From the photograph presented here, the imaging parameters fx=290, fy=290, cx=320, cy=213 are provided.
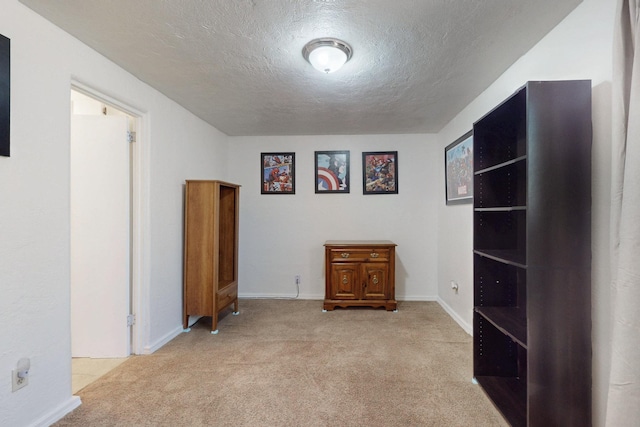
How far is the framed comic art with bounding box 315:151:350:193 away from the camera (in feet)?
13.3

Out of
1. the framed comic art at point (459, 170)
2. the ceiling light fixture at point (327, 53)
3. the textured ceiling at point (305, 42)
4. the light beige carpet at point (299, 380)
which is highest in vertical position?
the textured ceiling at point (305, 42)

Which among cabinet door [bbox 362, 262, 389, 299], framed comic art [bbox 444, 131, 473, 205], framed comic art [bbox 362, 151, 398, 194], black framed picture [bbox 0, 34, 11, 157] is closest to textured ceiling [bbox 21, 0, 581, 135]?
black framed picture [bbox 0, 34, 11, 157]

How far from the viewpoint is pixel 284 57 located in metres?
1.97

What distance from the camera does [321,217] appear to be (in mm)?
4090

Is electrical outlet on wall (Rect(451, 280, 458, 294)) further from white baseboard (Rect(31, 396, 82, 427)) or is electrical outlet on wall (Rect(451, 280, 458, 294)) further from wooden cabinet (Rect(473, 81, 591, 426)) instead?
white baseboard (Rect(31, 396, 82, 427))

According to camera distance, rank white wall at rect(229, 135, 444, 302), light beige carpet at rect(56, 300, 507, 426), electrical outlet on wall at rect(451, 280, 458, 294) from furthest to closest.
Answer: white wall at rect(229, 135, 444, 302) < electrical outlet on wall at rect(451, 280, 458, 294) < light beige carpet at rect(56, 300, 507, 426)

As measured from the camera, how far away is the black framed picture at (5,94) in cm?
140

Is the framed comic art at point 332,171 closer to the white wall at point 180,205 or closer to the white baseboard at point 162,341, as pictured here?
the white wall at point 180,205

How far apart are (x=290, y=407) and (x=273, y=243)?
98.8 inches

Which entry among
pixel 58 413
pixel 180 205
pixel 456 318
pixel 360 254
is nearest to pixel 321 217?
pixel 360 254

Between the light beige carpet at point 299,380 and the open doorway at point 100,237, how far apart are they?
1.16 ft

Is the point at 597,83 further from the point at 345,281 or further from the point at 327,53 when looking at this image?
the point at 345,281

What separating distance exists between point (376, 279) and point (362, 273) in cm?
19

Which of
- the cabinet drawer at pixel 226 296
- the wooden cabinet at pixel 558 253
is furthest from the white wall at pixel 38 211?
the wooden cabinet at pixel 558 253
